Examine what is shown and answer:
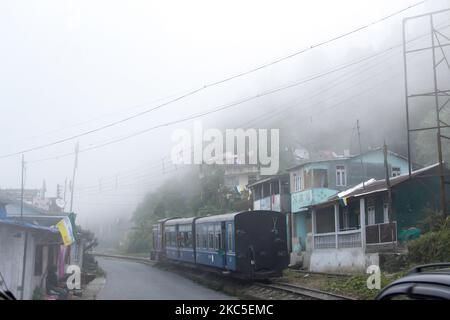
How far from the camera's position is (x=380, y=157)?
2777 centimetres

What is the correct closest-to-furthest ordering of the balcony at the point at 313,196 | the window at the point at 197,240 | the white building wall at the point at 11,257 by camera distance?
the white building wall at the point at 11,257, the window at the point at 197,240, the balcony at the point at 313,196

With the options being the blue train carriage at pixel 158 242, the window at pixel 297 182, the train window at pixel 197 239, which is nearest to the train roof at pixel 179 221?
the blue train carriage at pixel 158 242

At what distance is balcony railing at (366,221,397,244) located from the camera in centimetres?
2078

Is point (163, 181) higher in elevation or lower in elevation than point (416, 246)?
higher


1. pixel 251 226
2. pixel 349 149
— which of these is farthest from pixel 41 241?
pixel 349 149

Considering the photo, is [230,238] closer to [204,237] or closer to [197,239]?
[204,237]

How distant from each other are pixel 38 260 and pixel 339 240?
48.8ft

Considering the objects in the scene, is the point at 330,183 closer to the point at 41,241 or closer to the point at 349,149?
the point at 349,149

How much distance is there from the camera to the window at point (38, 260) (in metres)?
10.2

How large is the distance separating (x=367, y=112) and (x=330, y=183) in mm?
5383

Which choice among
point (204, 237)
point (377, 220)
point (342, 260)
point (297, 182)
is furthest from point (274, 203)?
point (204, 237)

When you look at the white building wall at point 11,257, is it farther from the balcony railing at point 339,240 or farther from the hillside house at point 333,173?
the hillside house at point 333,173

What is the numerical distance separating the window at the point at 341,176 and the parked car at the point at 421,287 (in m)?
25.9
